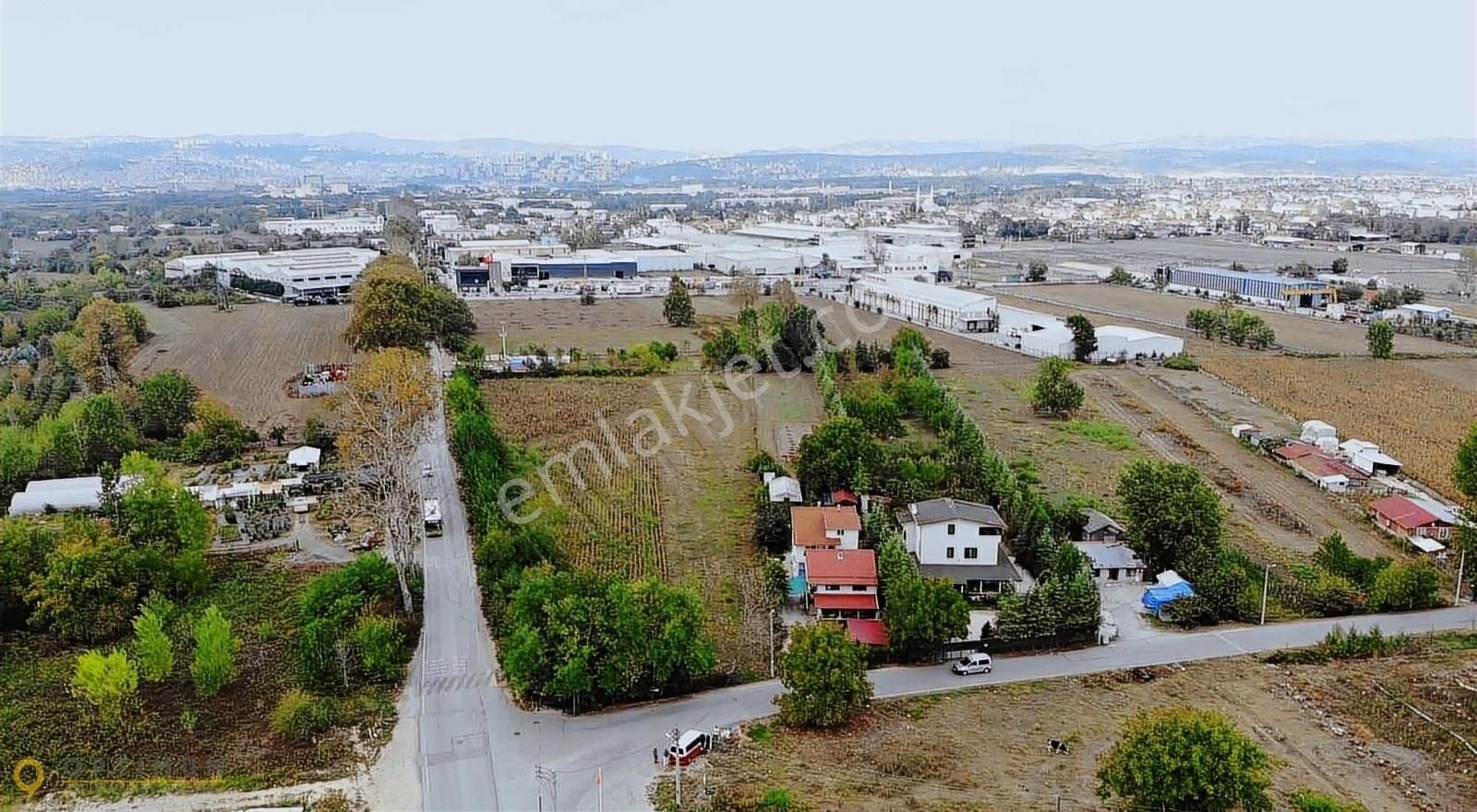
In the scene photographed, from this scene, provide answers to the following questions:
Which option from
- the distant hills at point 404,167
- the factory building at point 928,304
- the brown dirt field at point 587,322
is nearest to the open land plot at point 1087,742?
the brown dirt field at point 587,322

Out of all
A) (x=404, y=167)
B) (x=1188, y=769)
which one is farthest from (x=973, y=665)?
(x=404, y=167)

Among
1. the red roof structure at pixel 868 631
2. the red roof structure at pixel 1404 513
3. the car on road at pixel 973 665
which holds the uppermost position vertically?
the red roof structure at pixel 1404 513

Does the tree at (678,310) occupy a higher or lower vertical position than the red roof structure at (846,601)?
higher

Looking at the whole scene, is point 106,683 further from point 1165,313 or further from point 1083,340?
point 1165,313

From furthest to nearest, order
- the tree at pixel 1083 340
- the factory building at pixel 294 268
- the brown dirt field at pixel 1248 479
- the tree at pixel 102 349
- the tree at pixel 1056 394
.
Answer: the factory building at pixel 294 268 < the tree at pixel 1083 340 < the tree at pixel 102 349 < the tree at pixel 1056 394 < the brown dirt field at pixel 1248 479

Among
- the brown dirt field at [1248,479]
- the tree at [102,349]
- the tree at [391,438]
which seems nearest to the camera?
the tree at [391,438]

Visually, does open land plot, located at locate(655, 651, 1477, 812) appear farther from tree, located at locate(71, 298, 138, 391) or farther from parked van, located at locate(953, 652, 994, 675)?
tree, located at locate(71, 298, 138, 391)

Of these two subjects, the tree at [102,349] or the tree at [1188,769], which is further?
the tree at [102,349]

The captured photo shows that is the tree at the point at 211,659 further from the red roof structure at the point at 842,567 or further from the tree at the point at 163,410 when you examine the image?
the tree at the point at 163,410

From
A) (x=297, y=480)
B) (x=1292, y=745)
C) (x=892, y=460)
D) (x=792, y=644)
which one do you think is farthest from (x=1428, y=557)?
(x=297, y=480)
